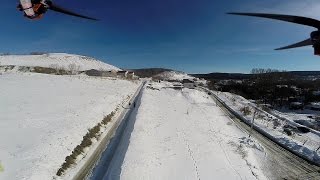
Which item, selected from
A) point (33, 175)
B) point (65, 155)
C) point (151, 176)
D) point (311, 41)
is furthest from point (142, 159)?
point (311, 41)

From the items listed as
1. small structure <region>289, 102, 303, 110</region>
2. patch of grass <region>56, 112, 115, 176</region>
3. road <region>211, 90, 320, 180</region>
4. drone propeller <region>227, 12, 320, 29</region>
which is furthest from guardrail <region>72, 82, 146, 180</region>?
small structure <region>289, 102, 303, 110</region>

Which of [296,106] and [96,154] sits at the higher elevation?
[96,154]

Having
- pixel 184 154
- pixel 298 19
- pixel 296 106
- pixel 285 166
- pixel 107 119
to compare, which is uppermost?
pixel 298 19

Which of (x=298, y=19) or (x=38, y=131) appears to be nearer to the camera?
(x=298, y=19)

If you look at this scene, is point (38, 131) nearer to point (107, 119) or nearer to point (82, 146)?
point (82, 146)

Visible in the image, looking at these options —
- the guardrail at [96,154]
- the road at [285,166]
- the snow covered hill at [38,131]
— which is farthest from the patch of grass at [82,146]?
the road at [285,166]

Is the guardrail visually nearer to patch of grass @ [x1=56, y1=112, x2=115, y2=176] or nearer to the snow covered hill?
patch of grass @ [x1=56, y1=112, x2=115, y2=176]

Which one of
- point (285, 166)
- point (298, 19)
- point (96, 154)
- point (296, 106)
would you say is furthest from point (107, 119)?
point (296, 106)

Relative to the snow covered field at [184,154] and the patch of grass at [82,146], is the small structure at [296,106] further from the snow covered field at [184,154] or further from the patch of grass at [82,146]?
the patch of grass at [82,146]

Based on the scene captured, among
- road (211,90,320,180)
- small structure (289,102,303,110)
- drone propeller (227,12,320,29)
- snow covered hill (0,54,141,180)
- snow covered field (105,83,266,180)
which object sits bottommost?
small structure (289,102,303,110)

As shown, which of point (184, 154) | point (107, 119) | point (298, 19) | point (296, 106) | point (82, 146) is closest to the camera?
point (298, 19)

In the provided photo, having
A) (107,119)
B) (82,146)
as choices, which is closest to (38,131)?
(82,146)

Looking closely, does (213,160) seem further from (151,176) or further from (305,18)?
(305,18)

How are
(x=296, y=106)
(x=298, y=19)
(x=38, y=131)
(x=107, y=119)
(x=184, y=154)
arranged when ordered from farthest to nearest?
(x=296, y=106), (x=107, y=119), (x=38, y=131), (x=184, y=154), (x=298, y=19)
